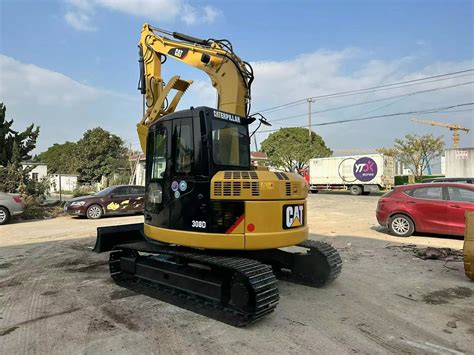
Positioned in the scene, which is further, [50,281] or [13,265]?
[13,265]

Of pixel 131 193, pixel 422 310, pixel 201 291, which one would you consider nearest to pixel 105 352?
pixel 201 291

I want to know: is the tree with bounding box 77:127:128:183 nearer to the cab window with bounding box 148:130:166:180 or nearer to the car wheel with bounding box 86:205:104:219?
the car wheel with bounding box 86:205:104:219

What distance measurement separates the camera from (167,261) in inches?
217

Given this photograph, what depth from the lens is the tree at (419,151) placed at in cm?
3750

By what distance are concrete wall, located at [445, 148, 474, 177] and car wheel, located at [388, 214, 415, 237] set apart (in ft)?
72.5

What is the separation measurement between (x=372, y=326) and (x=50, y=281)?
4983mm

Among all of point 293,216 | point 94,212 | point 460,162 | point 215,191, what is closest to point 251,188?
point 215,191

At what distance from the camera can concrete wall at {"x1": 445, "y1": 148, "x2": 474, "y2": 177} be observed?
28.5m

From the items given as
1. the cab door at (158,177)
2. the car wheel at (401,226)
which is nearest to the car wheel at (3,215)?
the cab door at (158,177)

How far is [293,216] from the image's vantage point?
17.0 feet

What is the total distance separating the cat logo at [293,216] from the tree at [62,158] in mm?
40305

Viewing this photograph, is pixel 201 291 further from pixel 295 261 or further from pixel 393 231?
pixel 393 231

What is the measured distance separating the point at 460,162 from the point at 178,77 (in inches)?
→ 1106

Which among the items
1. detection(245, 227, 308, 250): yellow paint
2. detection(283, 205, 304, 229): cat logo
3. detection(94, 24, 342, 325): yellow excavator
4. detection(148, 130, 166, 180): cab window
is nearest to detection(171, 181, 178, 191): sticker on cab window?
detection(94, 24, 342, 325): yellow excavator
